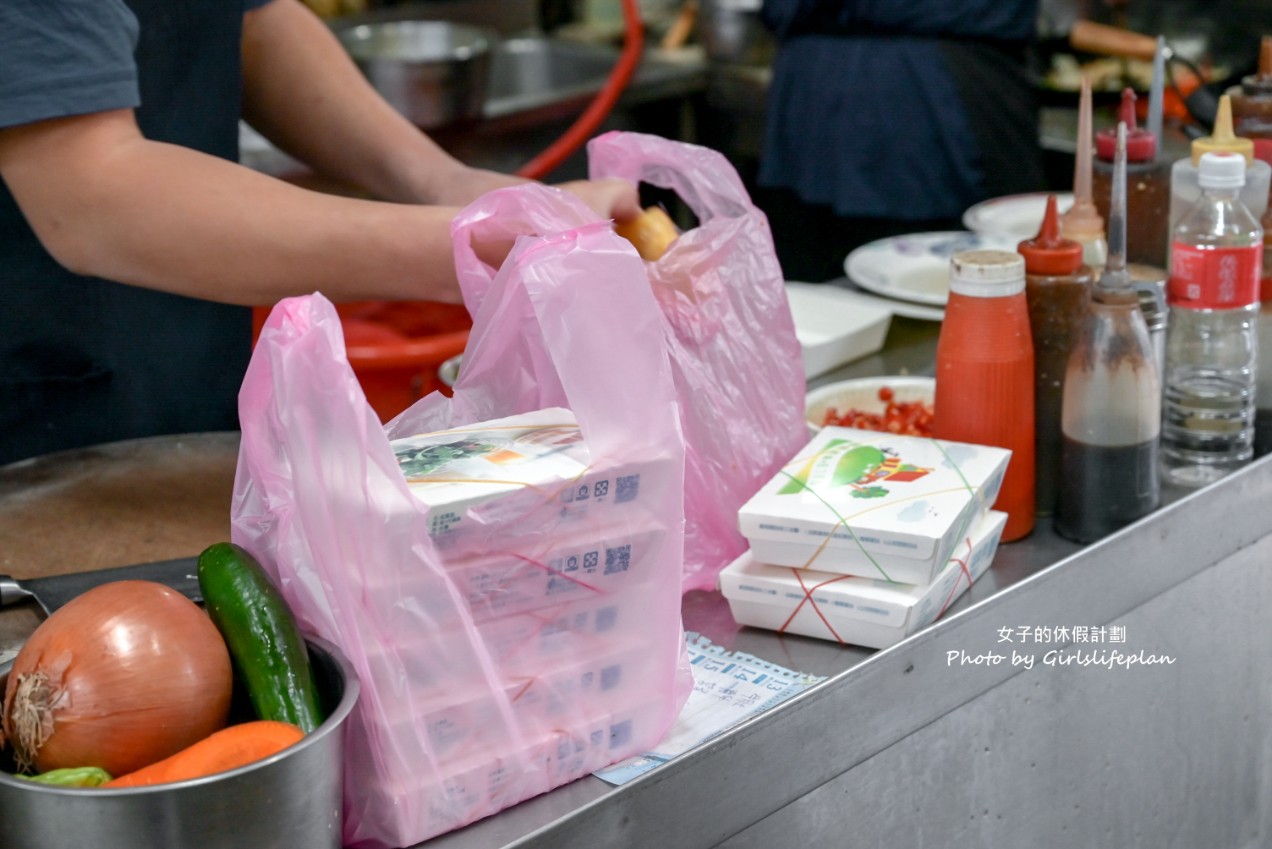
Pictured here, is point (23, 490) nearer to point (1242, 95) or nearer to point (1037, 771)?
point (1037, 771)

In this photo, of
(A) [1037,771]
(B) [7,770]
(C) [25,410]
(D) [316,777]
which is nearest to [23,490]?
(C) [25,410]

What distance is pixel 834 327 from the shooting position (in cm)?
181

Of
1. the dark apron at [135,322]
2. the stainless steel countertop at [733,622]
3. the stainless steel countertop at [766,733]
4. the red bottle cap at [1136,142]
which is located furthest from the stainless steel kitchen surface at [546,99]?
the stainless steel countertop at [766,733]

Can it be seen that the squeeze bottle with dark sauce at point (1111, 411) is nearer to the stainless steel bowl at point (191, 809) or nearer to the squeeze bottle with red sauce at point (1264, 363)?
the squeeze bottle with red sauce at point (1264, 363)

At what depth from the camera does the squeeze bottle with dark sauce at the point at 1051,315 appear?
1316 mm

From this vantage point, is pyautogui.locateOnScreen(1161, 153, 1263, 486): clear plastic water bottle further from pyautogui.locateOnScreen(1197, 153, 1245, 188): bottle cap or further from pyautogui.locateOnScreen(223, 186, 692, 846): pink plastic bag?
pyautogui.locateOnScreen(223, 186, 692, 846): pink plastic bag

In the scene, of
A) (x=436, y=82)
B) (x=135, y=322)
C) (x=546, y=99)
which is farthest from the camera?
(x=546, y=99)

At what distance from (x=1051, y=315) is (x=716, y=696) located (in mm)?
514

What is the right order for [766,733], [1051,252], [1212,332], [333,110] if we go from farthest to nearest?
[333,110]
[1212,332]
[1051,252]
[766,733]

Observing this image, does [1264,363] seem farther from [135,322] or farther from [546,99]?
[546,99]

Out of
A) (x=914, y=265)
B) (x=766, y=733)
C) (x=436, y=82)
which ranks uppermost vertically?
(x=436, y=82)

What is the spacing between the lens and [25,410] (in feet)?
5.54

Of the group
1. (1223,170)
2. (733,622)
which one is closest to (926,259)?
(1223,170)

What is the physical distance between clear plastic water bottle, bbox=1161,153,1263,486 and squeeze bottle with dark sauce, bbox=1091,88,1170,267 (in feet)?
0.57
